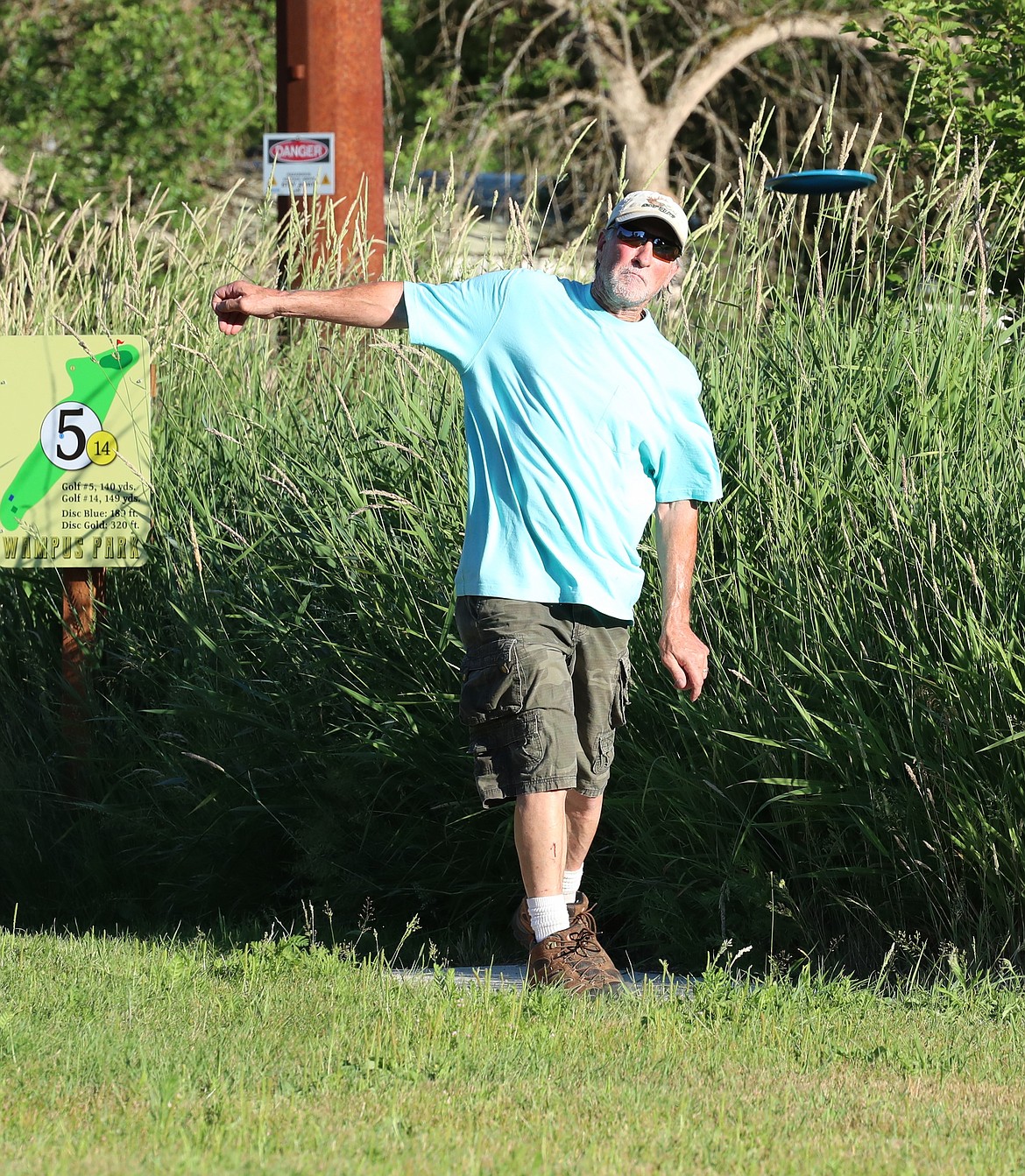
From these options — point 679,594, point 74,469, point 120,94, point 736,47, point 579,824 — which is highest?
point 736,47

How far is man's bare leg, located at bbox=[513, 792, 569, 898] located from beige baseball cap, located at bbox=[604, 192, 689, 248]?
4.64 feet

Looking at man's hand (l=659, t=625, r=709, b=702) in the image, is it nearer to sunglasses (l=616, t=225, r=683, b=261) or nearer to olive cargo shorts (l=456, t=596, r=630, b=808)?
olive cargo shorts (l=456, t=596, r=630, b=808)

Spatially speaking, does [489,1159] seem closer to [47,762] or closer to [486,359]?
[486,359]

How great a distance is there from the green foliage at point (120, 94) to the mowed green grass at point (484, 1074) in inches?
393

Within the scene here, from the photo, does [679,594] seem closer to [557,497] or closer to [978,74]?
[557,497]

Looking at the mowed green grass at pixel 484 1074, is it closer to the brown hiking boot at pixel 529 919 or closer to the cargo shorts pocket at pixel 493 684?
the brown hiking boot at pixel 529 919

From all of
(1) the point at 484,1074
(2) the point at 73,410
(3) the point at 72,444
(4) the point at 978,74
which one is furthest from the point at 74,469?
(4) the point at 978,74

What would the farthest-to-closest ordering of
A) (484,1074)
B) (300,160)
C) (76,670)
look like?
(300,160) < (76,670) < (484,1074)

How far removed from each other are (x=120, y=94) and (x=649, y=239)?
411 inches

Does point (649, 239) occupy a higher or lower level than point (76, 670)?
higher

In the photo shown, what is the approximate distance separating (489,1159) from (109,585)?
3660 mm

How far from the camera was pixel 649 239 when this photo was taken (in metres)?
4.30

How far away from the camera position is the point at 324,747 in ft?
17.2

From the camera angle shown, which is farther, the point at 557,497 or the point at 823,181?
the point at 823,181
